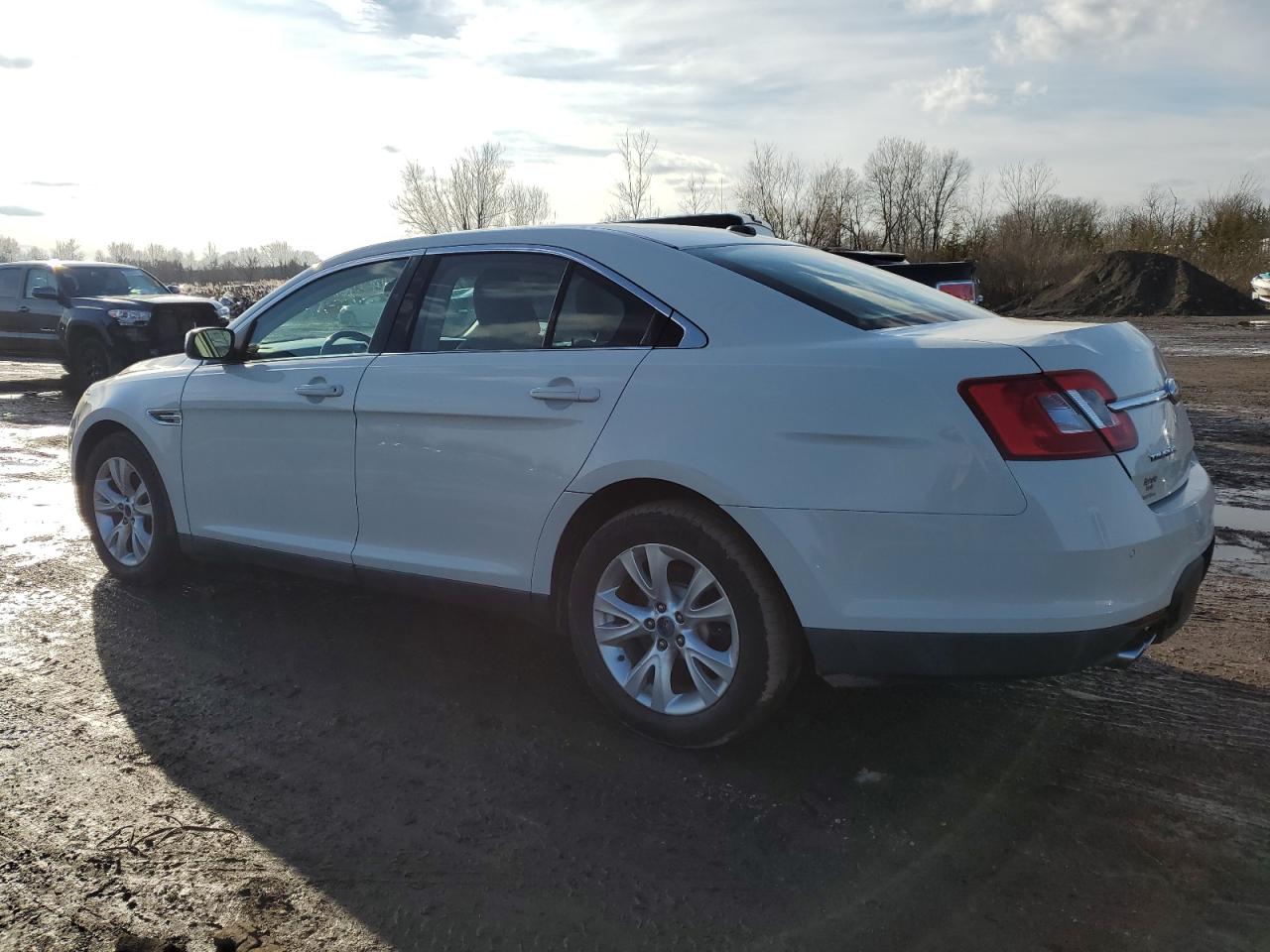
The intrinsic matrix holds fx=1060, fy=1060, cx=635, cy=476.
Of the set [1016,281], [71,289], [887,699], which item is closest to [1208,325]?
[1016,281]

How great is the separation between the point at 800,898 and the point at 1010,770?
1.00m

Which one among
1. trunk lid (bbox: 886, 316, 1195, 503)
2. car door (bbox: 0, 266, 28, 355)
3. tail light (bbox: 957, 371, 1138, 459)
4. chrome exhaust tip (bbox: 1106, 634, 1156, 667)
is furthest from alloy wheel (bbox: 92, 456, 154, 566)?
car door (bbox: 0, 266, 28, 355)

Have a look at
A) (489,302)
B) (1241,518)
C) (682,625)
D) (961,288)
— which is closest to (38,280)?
(961,288)

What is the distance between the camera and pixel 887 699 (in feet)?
12.7

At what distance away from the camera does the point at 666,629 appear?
3.44 m

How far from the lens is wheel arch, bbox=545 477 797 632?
10.9ft

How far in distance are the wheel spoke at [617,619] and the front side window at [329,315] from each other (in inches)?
62.5

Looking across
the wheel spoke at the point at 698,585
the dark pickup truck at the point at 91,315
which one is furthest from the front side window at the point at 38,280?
the wheel spoke at the point at 698,585

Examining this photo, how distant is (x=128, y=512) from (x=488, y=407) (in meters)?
2.59

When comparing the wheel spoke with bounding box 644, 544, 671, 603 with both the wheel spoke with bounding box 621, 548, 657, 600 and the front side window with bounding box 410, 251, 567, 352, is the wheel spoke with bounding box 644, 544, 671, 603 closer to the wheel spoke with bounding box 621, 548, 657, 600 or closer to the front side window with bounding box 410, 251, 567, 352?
the wheel spoke with bounding box 621, 548, 657, 600

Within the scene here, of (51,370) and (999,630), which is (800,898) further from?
(51,370)

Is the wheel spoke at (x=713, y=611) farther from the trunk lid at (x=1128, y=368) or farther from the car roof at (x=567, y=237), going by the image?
the car roof at (x=567, y=237)

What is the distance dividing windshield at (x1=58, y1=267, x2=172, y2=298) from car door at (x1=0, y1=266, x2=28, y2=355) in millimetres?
788

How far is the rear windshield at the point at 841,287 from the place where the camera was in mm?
3406
